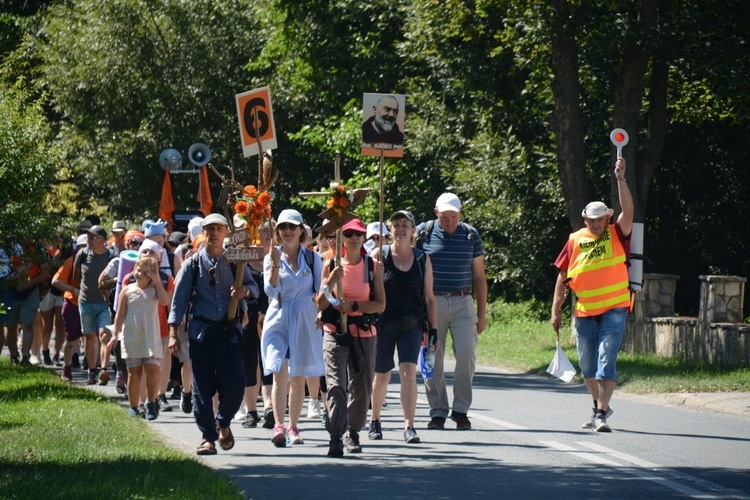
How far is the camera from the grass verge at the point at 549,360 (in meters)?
16.7

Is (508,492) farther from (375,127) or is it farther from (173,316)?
(375,127)

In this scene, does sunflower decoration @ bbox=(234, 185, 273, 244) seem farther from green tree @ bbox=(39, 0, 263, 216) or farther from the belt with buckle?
green tree @ bbox=(39, 0, 263, 216)

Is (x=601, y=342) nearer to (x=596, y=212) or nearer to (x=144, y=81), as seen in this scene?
(x=596, y=212)

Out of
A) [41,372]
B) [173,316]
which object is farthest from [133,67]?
[173,316]

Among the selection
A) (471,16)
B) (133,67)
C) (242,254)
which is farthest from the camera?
(133,67)

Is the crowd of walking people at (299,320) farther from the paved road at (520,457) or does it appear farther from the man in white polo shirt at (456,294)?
the paved road at (520,457)

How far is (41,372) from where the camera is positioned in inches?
728

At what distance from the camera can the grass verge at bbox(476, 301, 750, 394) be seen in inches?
659

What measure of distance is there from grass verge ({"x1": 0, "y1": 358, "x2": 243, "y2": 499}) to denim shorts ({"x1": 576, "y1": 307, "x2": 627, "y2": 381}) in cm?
382

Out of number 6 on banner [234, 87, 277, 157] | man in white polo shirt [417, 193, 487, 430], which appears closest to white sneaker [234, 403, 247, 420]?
man in white polo shirt [417, 193, 487, 430]

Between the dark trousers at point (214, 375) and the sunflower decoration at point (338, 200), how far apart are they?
1.24 metres

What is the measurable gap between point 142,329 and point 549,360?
9709mm

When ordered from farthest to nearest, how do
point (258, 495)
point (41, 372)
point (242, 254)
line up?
1. point (41, 372)
2. point (242, 254)
3. point (258, 495)

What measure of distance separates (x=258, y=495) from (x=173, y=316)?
7.29 ft
